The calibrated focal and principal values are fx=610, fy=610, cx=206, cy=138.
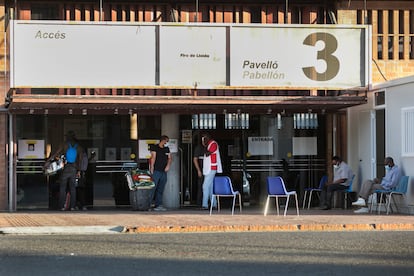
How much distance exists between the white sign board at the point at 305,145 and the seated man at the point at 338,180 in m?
1.19

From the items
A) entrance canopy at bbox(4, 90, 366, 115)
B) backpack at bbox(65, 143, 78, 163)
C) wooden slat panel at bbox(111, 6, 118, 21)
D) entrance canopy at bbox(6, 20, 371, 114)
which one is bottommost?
backpack at bbox(65, 143, 78, 163)

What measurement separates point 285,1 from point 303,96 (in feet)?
10.6

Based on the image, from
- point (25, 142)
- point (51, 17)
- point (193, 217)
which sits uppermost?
point (51, 17)

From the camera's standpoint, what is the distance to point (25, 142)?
15766mm

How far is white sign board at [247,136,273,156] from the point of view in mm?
16547

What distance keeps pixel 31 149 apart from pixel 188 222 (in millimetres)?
5447

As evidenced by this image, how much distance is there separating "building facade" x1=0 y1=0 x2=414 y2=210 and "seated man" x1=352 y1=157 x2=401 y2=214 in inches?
67.3

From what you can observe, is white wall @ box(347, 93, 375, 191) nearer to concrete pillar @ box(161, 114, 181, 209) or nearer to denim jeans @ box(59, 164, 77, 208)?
concrete pillar @ box(161, 114, 181, 209)

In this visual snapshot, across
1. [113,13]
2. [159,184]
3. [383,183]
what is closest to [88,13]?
[113,13]

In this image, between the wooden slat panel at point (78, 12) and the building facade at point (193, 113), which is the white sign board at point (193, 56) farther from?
the wooden slat panel at point (78, 12)

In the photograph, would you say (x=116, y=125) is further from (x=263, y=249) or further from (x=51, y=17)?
(x=263, y=249)

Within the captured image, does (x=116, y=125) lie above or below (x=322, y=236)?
above

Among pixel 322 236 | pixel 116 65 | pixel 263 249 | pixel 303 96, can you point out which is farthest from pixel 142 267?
pixel 303 96

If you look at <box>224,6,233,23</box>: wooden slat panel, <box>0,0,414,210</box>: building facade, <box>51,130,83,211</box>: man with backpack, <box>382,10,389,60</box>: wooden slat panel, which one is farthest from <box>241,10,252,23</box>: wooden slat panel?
<box>51,130,83,211</box>: man with backpack
